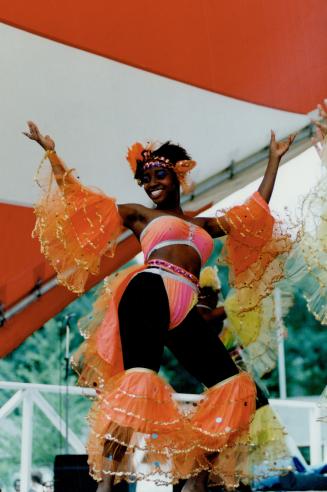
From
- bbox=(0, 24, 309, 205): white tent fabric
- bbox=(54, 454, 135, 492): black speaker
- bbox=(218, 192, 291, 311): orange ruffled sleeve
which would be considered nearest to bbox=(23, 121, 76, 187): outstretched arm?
bbox=(218, 192, 291, 311): orange ruffled sleeve

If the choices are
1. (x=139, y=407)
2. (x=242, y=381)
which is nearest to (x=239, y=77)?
(x=242, y=381)

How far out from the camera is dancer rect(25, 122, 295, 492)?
314 centimetres

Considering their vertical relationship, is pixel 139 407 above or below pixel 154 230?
below

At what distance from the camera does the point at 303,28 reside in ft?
17.1

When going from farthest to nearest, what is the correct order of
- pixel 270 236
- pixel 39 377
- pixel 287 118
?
1. pixel 39 377
2. pixel 287 118
3. pixel 270 236

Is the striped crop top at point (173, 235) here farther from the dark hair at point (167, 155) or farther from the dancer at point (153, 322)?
the dark hair at point (167, 155)

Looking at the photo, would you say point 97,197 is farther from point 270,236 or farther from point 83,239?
point 270,236

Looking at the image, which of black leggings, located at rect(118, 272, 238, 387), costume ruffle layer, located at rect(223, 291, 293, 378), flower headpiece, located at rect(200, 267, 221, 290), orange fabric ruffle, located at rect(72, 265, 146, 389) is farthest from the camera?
flower headpiece, located at rect(200, 267, 221, 290)

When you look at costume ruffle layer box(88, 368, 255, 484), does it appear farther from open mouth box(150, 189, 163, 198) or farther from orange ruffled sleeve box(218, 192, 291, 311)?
open mouth box(150, 189, 163, 198)

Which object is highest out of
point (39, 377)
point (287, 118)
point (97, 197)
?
point (287, 118)

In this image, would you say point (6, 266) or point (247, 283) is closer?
point (247, 283)

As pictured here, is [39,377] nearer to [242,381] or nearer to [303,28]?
[303,28]

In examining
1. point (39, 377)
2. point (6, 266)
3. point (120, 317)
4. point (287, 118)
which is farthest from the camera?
point (39, 377)

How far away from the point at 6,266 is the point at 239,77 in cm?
184
